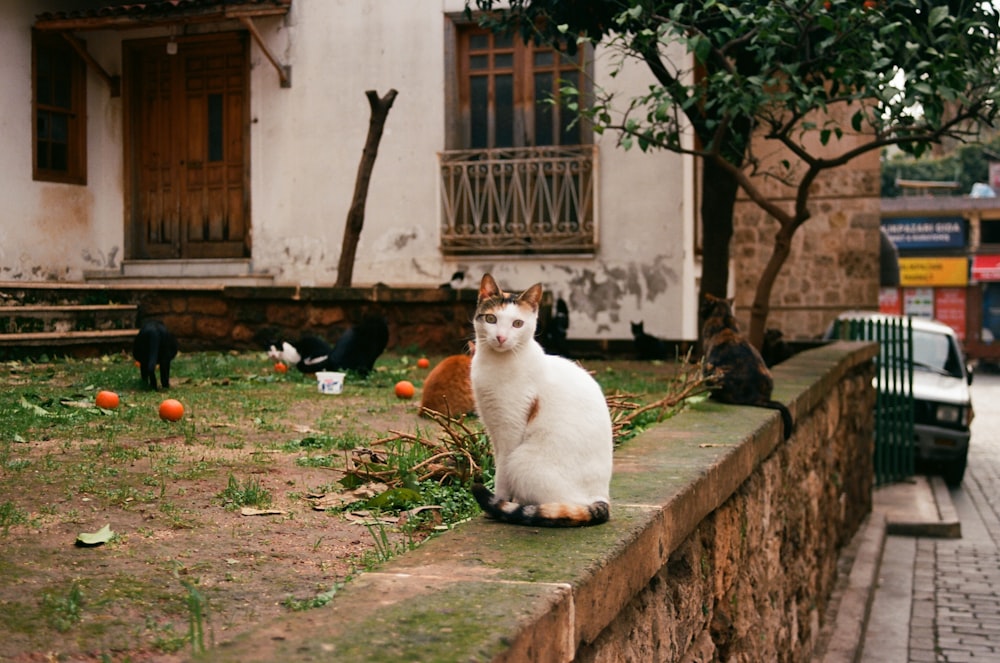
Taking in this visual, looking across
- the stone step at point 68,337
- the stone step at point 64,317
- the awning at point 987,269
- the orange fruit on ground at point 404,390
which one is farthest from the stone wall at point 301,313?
the awning at point 987,269

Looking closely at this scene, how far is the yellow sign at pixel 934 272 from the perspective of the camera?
34.1 meters

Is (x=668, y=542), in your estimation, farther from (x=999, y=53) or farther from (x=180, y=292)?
(x=180, y=292)

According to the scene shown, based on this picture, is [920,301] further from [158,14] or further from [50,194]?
[50,194]

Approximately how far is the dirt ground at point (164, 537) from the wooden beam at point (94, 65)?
31.9 feet

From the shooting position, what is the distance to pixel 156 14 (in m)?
12.7

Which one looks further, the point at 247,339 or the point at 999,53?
the point at 247,339

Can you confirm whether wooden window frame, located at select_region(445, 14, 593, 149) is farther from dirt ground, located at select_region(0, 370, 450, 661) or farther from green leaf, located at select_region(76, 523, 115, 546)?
green leaf, located at select_region(76, 523, 115, 546)

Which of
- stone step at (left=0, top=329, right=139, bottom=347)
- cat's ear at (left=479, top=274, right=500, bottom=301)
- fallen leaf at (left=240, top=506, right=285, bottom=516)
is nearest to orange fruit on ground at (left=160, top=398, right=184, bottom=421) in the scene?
fallen leaf at (left=240, top=506, right=285, bottom=516)

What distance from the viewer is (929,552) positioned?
8.80 m

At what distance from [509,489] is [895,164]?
43934mm

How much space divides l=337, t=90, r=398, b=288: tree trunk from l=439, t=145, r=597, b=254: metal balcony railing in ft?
8.23

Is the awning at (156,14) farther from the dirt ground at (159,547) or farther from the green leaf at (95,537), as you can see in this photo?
the green leaf at (95,537)

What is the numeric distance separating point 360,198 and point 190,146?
15.9 ft


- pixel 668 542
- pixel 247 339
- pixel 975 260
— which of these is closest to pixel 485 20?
pixel 247 339
